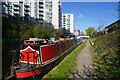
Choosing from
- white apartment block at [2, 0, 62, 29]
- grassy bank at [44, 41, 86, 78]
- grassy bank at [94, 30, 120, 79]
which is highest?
white apartment block at [2, 0, 62, 29]

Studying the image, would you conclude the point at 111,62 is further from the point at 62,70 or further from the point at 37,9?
the point at 37,9

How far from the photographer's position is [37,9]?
40.1 m

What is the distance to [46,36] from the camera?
949 inches

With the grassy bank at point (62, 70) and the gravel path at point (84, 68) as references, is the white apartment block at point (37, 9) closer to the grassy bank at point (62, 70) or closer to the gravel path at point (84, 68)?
the gravel path at point (84, 68)

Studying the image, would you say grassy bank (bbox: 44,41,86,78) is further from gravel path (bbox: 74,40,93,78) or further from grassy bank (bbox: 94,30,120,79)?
grassy bank (bbox: 94,30,120,79)

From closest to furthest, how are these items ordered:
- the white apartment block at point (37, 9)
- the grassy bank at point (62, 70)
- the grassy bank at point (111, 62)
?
1. the grassy bank at point (111, 62)
2. the grassy bank at point (62, 70)
3. the white apartment block at point (37, 9)

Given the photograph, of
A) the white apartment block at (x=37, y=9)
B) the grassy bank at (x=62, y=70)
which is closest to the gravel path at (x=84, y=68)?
the grassy bank at (x=62, y=70)

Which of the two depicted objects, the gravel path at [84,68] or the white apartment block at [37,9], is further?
the white apartment block at [37,9]

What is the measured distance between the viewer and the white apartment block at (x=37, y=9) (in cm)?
3838

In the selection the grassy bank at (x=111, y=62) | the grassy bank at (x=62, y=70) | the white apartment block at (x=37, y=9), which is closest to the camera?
the grassy bank at (x=111, y=62)

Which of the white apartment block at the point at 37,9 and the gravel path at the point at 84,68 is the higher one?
the white apartment block at the point at 37,9

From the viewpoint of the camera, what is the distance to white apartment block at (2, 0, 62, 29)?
38.4 metres

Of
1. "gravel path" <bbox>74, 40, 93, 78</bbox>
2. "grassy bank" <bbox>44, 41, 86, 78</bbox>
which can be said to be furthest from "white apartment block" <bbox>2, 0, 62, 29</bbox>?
"grassy bank" <bbox>44, 41, 86, 78</bbox>

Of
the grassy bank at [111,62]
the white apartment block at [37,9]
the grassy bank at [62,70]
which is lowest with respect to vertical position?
the grassy bank at [62,70]
